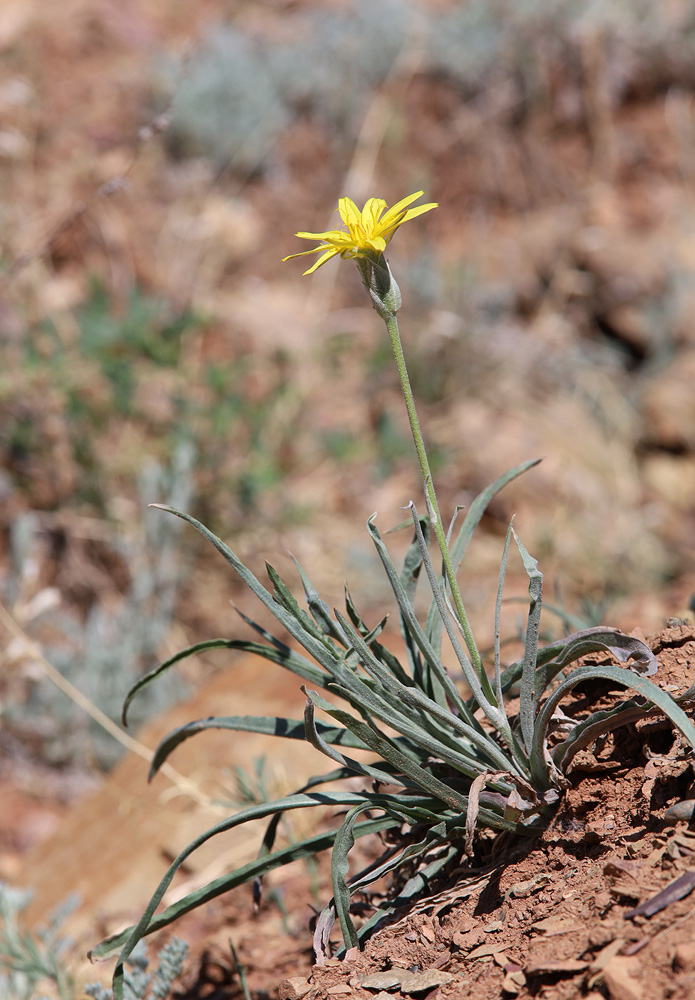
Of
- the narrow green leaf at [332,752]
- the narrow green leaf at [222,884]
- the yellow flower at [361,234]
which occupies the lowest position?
the narrow green leaf at [222,884]

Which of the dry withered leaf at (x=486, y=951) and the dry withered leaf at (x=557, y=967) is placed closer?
the dry withered leaf at (x=557, y=967)

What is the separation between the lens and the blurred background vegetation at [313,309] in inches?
160

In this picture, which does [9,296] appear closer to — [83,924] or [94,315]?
[94,315]

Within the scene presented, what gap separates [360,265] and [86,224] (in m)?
4.86

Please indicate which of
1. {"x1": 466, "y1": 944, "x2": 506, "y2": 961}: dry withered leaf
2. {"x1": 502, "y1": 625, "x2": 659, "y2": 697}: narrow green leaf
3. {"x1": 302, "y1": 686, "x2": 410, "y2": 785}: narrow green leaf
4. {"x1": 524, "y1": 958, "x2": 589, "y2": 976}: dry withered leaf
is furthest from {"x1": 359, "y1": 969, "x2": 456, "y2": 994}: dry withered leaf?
{"x1": 502, "y1": 625, "x2": 659, "y2": 697}: narrow green leaf

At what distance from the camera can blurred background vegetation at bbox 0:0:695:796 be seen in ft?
13.3

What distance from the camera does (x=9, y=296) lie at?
4.48m

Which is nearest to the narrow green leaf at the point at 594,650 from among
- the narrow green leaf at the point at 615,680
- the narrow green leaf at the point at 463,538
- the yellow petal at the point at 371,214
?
the narrow green leaf at the point at 615,680

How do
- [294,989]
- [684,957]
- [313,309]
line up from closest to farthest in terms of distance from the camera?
[684,957]
[294,989]
[313,309]

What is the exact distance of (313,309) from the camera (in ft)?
→ 19.3

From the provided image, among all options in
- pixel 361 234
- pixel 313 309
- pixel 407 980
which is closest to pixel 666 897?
pixel 407 980

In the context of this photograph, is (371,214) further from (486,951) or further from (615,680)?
(486,951)

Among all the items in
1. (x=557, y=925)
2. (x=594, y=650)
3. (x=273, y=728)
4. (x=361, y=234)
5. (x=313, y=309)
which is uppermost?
(x=313, y=309)

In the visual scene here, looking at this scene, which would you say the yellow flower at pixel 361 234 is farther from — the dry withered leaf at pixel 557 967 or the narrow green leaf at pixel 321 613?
the dry withered leaf at pixel 557 967
